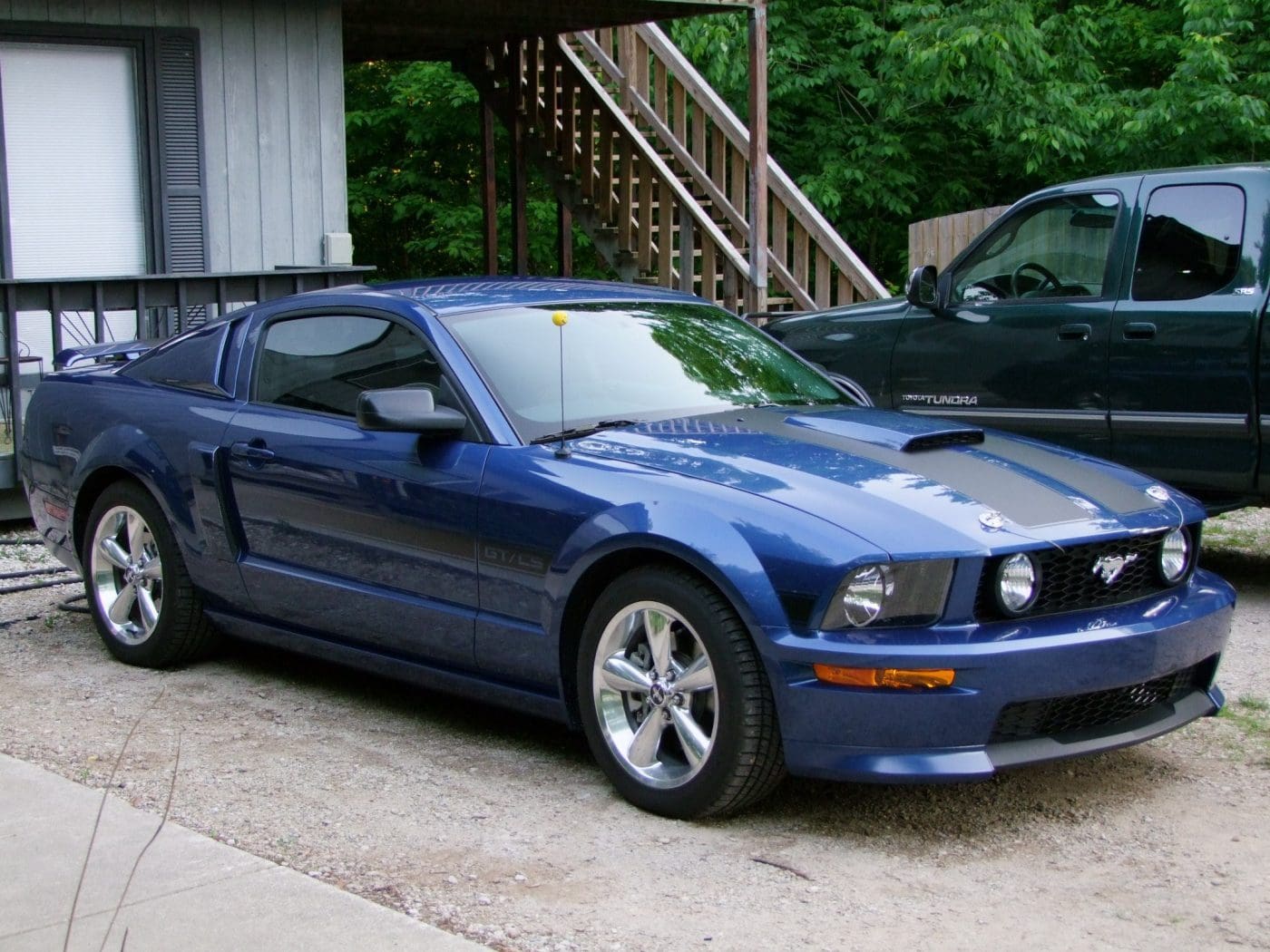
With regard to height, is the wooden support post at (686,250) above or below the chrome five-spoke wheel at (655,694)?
above

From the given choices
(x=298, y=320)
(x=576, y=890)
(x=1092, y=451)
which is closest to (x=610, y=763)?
(x=576, y=890)

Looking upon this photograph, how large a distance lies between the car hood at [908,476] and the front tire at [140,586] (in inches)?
78.3

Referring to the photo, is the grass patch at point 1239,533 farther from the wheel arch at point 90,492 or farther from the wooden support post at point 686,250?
the wheel arch at point 90,492

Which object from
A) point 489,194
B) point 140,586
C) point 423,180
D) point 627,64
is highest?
point 627,64

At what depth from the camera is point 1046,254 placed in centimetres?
832

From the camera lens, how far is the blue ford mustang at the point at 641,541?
4.36m

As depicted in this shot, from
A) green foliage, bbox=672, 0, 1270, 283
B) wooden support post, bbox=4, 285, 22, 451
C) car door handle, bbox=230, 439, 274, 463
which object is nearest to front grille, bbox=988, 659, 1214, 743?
car door handle, bbox=230, 439, 274, 463

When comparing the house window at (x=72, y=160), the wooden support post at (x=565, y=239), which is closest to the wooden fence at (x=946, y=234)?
the wooden support post at (x=565, y=239)

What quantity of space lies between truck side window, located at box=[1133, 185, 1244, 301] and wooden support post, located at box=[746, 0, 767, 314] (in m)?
5.08

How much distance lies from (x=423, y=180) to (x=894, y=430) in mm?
17329

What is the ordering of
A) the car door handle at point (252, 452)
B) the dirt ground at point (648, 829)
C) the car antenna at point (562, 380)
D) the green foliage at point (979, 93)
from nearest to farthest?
the dirt ground at point (648, 829) < the car antenna at point (562, 380) < the car door handle at point (252, 452) < the green foliage at point (979, 93)

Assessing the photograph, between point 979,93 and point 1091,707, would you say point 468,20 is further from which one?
point 1091,707

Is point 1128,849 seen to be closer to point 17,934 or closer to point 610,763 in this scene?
point 610,763

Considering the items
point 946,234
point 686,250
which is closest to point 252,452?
point 686,250
